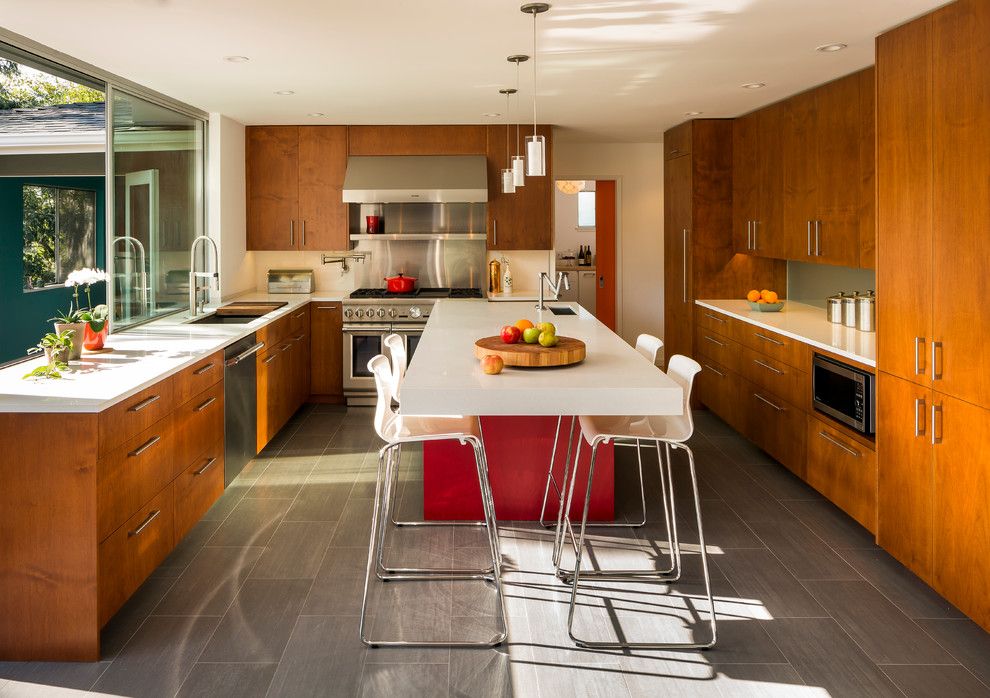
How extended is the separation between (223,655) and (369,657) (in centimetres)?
50

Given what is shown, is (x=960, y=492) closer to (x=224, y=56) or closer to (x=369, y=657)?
(x=369, y=657)

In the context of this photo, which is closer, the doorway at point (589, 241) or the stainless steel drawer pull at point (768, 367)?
the stainless steel drawer pull at point (768, 367)

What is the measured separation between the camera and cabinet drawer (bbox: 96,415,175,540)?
120 inches

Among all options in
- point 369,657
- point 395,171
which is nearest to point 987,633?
point 369,657

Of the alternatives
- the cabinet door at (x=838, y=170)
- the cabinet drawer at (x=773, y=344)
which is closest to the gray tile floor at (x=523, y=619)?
the cabinet drawer at (x=773, y=344)

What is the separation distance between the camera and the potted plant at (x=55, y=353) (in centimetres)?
346

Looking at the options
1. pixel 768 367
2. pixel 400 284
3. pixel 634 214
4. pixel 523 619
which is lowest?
pixel 523 619

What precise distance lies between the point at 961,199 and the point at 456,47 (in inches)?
95.8

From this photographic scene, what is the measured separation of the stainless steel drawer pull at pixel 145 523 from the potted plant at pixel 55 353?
65 centimetres

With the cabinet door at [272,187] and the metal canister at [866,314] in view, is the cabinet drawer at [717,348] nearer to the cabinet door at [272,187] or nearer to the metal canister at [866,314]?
the metal canister at [866,314]

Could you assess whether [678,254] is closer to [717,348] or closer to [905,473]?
[717,348]

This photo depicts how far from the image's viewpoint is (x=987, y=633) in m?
3.21

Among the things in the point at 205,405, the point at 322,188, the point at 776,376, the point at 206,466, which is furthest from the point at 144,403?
the point at 322,188

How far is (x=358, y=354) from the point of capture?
7434 millimetres
